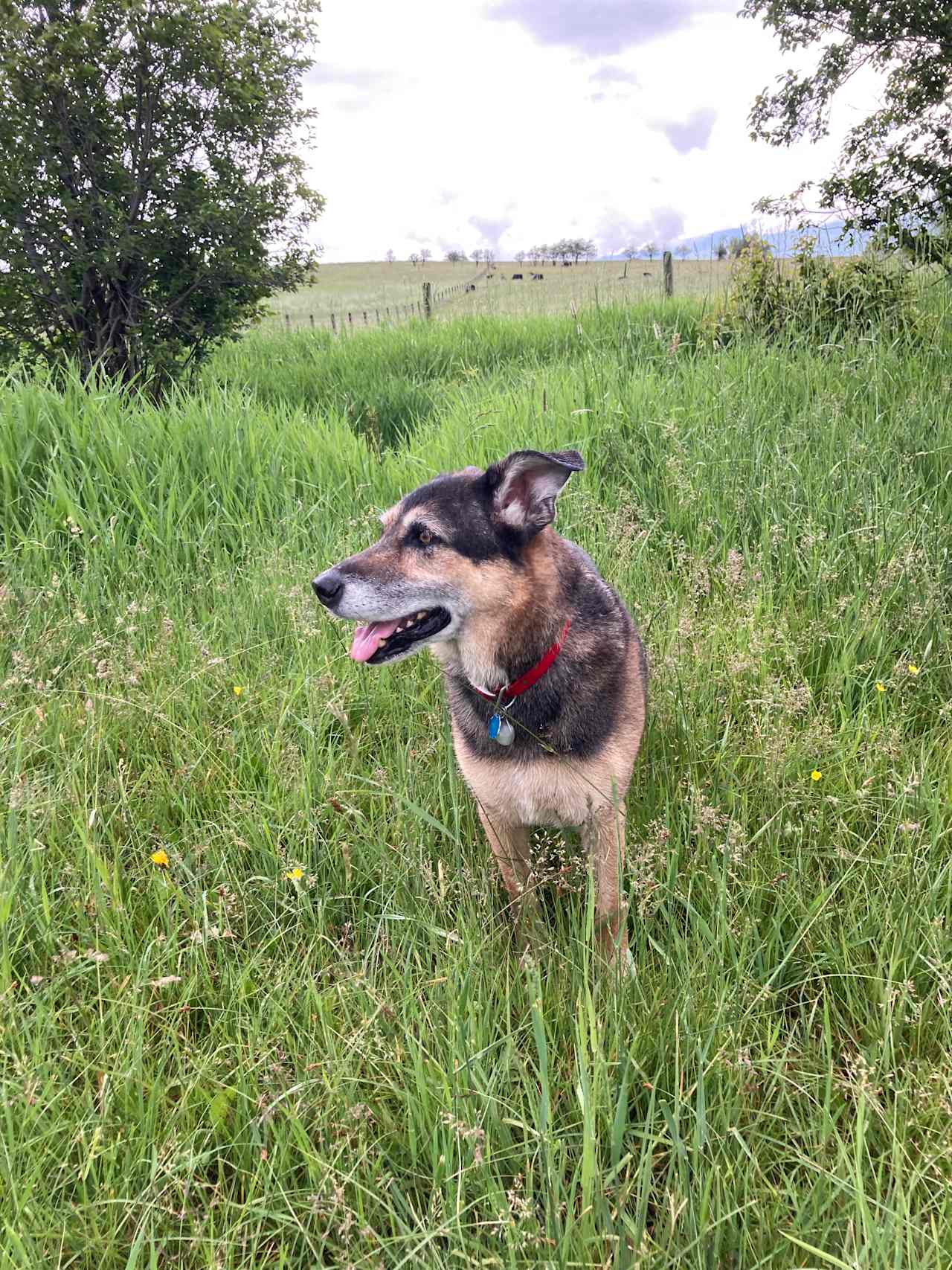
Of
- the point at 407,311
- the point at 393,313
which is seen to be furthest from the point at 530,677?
the point at 407,311

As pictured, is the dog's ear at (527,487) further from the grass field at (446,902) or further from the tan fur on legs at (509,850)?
the tan fur on legs at (509,850)

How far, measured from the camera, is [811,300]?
6.81 m

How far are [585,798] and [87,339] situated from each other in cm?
868

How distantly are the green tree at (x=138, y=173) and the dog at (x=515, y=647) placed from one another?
6146 mm

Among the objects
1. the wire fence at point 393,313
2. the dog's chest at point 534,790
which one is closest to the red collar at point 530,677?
the dog's chest at point 534,790

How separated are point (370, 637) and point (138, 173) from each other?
27.1 feet

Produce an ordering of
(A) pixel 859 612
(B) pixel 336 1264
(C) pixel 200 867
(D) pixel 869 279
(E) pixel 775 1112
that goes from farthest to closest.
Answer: (D) pixel 869 279 < (A) pixel 859 612 < (C) pixel 200 867 < (E) pixel 775 1112 < (B) pixel 336 1264

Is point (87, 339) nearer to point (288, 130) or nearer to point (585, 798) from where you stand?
point (288, 130)

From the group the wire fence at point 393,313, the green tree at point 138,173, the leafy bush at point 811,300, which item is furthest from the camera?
the wire fence at point 393,313

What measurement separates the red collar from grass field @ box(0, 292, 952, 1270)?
1.45 feet

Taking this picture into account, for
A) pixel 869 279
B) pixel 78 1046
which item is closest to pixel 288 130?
pixel 869 279

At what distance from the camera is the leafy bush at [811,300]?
6387 mm

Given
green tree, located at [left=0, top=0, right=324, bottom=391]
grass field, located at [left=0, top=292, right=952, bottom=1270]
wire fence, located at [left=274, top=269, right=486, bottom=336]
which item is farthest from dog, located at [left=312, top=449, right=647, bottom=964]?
wire fence, located at [left=274, top=269, right=486, bottom=336]

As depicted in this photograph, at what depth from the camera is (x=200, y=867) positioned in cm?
258
